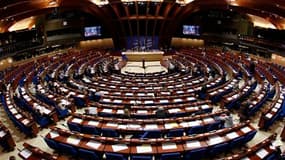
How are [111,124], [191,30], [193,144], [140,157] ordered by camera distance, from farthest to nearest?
[191,30]
[111,124]
[193,144]
[140,157]

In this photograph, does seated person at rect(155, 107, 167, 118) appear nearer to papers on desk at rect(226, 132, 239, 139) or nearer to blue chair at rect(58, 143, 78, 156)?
papers on desk at rect(226, 132, 239, 139)

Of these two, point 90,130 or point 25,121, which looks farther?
point 25,121

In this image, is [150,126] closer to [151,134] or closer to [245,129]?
[151,134]

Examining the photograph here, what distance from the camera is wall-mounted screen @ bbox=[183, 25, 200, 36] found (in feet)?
122

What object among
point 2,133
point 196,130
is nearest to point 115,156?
point 196,130

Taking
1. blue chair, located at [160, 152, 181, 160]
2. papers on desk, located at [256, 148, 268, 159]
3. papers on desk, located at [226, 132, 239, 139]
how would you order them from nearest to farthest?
papers on desk, located at [256, 148, 268, 159] → blue chair, located at [160, 152, 181, 160] → papers on desk, located at [226, 132, 239, 139]

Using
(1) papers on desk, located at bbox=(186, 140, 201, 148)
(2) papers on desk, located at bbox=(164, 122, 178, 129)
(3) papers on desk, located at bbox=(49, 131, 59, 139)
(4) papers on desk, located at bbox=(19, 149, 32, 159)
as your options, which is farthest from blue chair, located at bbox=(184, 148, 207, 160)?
(4) papers on desk, located at bbox=(19, 149, 32, 159)

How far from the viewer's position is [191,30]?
37.5m

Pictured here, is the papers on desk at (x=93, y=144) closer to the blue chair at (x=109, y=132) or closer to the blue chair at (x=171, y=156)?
the blue chair at (x=109, y=132)

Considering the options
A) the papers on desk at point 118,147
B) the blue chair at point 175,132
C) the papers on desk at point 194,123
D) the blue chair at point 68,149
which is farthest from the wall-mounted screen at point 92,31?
the papers on desk at point 118,147

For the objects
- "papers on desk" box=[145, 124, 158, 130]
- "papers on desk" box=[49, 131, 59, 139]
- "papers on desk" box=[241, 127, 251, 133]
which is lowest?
"papers on desk" box=[241, 127, 251, 133]

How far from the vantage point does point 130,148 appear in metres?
10.6

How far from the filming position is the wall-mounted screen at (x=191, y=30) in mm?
37188

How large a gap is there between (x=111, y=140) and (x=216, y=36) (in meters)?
29.2
